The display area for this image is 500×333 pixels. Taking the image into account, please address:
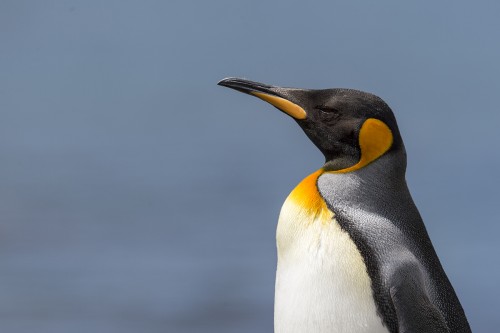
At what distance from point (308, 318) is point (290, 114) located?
2.74 feet

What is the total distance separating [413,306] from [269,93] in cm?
108

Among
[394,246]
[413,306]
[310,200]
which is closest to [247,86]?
[310,200]

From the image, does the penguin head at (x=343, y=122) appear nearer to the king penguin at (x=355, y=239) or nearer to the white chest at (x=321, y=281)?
the king penguin at (x=355, y=239)

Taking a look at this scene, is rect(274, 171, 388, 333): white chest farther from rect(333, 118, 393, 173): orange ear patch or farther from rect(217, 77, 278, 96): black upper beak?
rect(217, 77, 278, 96): black upper beak

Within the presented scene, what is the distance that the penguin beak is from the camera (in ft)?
14.2

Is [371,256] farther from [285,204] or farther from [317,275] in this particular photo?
[285,204]

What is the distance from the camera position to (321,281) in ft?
13.2

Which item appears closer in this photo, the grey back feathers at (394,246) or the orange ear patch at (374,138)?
the grey back feathers at (394,246)

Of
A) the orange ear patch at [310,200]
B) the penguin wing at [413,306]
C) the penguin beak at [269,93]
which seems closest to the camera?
the penguin wing at [413,306]

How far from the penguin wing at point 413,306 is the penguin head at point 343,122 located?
500 mm

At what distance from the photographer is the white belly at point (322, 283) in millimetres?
3963

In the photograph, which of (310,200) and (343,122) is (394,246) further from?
(343,122)

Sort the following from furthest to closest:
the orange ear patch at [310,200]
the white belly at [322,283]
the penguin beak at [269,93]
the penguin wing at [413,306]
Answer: the penguin beak at [269,93] → the orange ear patch at [310,200] → the white belly at [322,283] → the penguin wing at [413,306]

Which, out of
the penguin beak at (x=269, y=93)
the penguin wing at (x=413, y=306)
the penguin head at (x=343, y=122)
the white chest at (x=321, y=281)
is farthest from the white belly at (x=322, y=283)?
the penguin beak at (x=269, y=93)
